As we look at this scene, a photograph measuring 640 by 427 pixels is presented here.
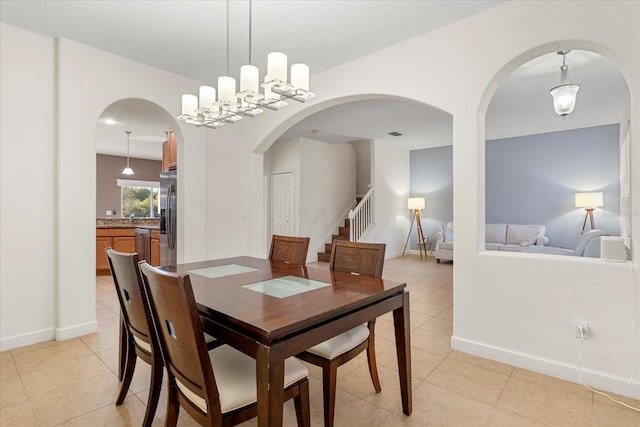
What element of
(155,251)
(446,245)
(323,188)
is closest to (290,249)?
(155,251)

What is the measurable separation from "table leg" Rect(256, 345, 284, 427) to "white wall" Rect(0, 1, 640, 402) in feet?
6.55

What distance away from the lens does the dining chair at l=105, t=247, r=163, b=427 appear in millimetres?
1533

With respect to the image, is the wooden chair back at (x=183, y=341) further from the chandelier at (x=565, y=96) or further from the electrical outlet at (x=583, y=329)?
the chandelier at (x=565, y=96)

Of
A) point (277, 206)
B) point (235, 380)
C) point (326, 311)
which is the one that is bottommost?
point (235, 380)

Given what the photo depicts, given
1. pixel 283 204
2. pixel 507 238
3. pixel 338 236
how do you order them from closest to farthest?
pixel 507 238 < pixel 283 204 < pixel 338 236

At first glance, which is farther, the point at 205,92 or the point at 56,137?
the point at 56,137

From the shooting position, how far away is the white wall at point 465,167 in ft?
6.86

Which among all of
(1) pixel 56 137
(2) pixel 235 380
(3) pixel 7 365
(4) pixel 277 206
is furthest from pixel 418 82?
(4) pixel 277 206

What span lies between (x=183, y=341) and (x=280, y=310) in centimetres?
39

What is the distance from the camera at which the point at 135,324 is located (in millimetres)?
1740

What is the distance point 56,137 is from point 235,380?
295cm

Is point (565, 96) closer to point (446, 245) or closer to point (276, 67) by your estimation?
point (276, 67)

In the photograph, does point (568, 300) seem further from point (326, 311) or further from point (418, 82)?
point (418, 82)

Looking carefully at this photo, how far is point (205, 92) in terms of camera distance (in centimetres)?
226
